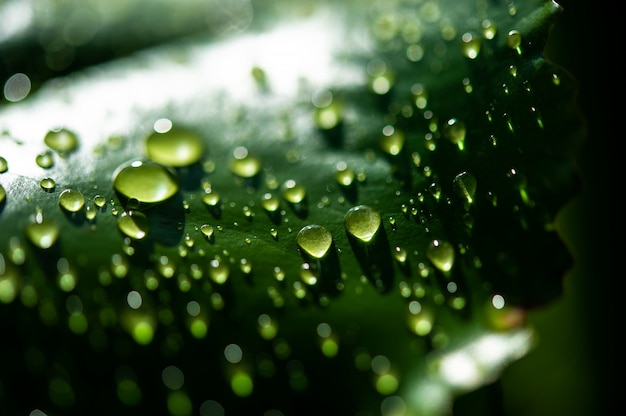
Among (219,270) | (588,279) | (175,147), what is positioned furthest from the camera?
(588,279)

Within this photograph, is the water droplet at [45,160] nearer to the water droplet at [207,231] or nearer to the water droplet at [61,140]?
the water droplet at [61,140]

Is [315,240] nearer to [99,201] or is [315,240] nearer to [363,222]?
→ [363,222]

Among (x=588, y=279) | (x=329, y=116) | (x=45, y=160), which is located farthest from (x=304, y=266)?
(x=588, y=279)

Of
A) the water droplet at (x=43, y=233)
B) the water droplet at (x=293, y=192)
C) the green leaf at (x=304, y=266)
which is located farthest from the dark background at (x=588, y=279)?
the water droplet at (x=43, y=233)

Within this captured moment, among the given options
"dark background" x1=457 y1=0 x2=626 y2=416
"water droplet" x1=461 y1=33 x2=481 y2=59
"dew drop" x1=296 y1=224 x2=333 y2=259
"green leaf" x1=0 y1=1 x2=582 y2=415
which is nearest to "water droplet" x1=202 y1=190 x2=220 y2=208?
"green leaf" x1=0 y1=1 x2=582 y2=415

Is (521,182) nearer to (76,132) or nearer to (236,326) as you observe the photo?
(236,326)
